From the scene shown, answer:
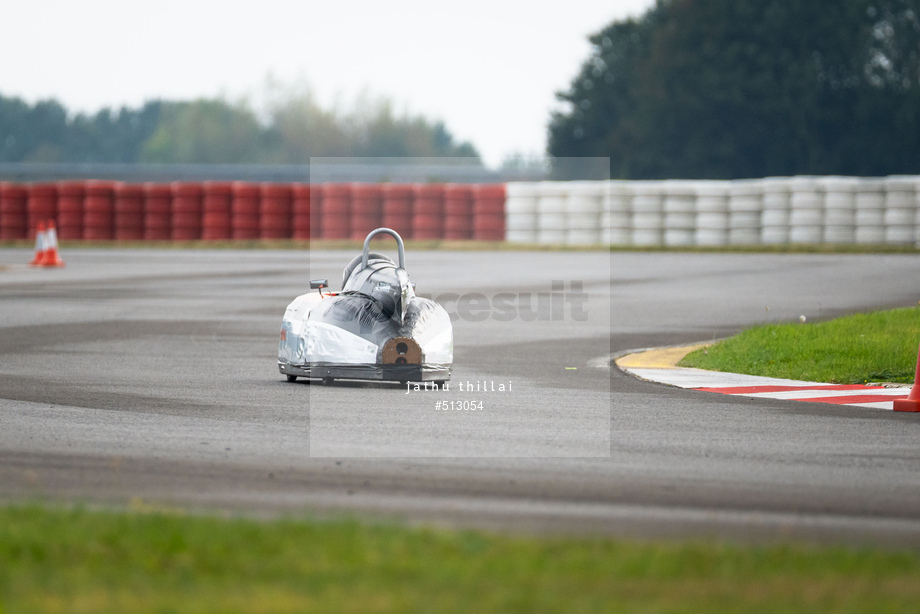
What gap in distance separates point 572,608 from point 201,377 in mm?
7544

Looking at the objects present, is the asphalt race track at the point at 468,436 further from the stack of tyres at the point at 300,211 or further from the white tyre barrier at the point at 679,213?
the stack of tyres at the point at 300,211

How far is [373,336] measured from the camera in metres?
10.5

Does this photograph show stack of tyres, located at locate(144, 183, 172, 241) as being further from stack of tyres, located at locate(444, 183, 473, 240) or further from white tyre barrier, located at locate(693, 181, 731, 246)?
white tyre barrier, located at locate(693, 181, 731, 246)

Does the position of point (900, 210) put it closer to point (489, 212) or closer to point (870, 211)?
point (870, 211)

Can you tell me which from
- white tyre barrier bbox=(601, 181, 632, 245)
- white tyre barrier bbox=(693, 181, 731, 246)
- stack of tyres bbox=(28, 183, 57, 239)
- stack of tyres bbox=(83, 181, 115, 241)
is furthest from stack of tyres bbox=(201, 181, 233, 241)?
white tyre barrier bbox=(693, 181, 731, 246)

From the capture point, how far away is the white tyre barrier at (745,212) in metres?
32.6

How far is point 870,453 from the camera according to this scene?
8.08 metres

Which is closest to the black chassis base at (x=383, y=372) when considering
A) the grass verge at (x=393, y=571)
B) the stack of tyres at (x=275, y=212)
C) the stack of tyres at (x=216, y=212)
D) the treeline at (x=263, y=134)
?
the grass verge at (x=393, y=571)

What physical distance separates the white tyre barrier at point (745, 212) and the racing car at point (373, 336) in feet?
75.9

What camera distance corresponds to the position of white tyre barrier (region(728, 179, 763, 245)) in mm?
32625

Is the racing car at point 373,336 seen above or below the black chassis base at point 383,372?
above

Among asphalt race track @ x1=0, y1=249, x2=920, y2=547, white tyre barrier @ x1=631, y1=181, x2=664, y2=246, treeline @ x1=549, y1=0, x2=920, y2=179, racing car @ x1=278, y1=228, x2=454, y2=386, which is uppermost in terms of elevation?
treeline @ x1=549, y1=0, x2=920, y2=179

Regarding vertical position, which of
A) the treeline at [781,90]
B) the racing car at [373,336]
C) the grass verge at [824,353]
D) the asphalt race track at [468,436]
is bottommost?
the asphalt race track at [468,436]

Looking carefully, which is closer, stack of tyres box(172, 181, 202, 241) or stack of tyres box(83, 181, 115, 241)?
stack of tyres box(172, 181, 202, 241)
